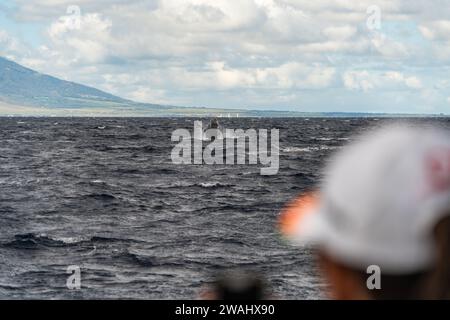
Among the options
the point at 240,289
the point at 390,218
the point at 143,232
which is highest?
the point at 390,218

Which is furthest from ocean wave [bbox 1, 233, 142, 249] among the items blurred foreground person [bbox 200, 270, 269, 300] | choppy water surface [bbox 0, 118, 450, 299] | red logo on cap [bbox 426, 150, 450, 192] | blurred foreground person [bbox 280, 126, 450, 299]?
red logo on cap [bbox 426, 150, 450, 192]

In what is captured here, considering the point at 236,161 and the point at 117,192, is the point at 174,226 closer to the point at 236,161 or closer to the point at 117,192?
the point at 117,192

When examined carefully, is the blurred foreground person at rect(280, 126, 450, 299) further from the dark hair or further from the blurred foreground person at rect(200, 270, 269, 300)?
the blurred foreground person at rect(200, 270, 269, 300)

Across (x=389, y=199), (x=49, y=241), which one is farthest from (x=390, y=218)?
(x=49, y=241)

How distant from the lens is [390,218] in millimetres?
1488

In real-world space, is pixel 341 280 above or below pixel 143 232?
above

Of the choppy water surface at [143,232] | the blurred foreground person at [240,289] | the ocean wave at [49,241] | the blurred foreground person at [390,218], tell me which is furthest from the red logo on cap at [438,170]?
the ocean wave at [49,241]

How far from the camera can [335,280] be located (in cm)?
158

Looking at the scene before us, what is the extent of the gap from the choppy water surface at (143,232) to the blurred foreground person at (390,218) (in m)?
16.9

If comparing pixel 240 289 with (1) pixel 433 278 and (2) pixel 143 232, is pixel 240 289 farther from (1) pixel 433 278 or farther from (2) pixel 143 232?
(2) pixel 143 232

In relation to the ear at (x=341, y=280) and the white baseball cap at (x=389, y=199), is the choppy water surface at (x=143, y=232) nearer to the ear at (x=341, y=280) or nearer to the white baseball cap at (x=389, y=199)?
the ear at (x=341, y=280)

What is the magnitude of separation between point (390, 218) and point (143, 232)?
88.1ft
